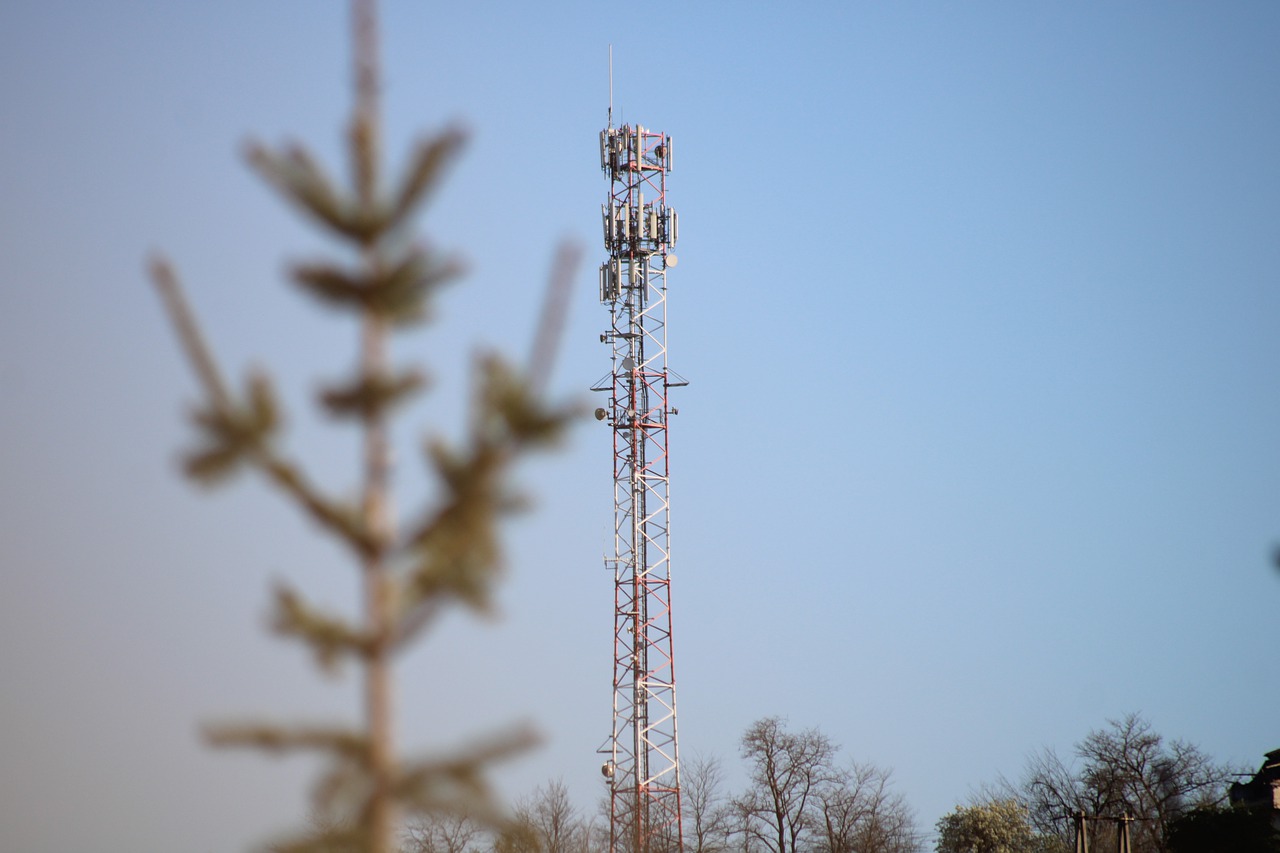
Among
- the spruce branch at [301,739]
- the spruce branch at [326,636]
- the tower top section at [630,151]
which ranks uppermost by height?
the tower top section at [630,151]

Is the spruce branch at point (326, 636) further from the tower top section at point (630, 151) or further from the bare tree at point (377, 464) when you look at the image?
the tower top section at point (630, 151)

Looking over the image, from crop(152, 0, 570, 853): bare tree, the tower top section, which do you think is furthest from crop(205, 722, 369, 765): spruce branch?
the tower top section

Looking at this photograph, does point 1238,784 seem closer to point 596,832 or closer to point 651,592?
point 596,832

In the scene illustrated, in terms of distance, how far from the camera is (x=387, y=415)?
4652mm

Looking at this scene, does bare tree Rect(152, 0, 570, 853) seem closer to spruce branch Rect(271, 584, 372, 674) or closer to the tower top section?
spruce branch Rect(271, 584, 372, 674)

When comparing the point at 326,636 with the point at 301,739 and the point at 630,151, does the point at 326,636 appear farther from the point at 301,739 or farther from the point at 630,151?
the point at 630,151

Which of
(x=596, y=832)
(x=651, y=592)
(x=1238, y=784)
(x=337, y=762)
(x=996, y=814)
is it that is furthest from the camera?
(x=1238, y=784)

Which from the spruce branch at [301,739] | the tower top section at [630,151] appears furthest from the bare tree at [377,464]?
the tower top section at [630,151]

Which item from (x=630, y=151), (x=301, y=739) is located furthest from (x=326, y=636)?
(x=630, y=151)

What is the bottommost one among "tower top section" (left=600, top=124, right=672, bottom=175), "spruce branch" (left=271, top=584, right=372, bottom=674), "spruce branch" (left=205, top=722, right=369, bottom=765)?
"spruce branch" (left=205, top=722, right=369, bottom=765)

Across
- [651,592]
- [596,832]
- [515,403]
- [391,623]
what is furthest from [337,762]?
[596,832]

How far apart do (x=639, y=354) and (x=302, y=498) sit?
3355cm

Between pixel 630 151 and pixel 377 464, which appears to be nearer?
pixel 377 464

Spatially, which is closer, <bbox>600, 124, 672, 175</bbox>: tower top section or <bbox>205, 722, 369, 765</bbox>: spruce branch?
<bbox>205, 722, 369, 765</bbox>: spruce branch
